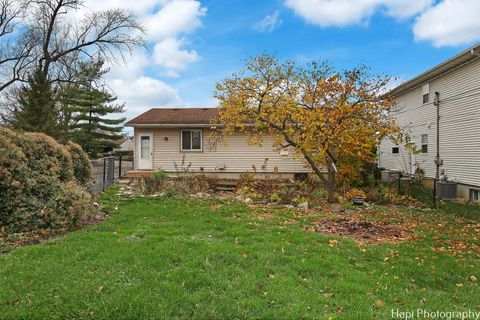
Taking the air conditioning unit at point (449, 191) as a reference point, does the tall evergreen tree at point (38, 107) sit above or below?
above

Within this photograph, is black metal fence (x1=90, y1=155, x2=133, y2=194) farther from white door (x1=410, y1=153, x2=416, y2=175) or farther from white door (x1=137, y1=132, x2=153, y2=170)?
white door (x1=410, y1=153, x2=416, y2=175)

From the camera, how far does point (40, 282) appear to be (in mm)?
3924

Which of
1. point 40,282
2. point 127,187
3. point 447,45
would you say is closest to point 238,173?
point 127,187

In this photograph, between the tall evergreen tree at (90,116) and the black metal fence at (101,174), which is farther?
the tall evergreen tree at (90,116)

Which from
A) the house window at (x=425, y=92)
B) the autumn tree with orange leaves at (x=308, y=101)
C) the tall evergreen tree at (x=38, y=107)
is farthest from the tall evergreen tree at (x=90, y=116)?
the house window at (x=425, y=92)

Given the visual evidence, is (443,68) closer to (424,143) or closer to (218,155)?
(424,143)

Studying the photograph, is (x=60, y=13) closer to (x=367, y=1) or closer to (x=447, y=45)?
(x=367, y=1)

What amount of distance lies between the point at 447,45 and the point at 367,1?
231 inches

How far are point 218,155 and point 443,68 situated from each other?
32.8 ft

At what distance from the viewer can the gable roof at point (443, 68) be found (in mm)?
10836

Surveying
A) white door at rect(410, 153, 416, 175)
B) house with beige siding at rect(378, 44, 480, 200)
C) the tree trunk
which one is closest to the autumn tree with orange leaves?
the tree trunk

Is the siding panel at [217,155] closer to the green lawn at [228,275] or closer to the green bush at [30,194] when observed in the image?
the green bush at [30,194]

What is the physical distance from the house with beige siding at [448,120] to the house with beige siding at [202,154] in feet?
18.0

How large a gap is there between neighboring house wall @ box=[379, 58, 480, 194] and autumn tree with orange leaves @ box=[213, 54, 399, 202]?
2947 millimetres
